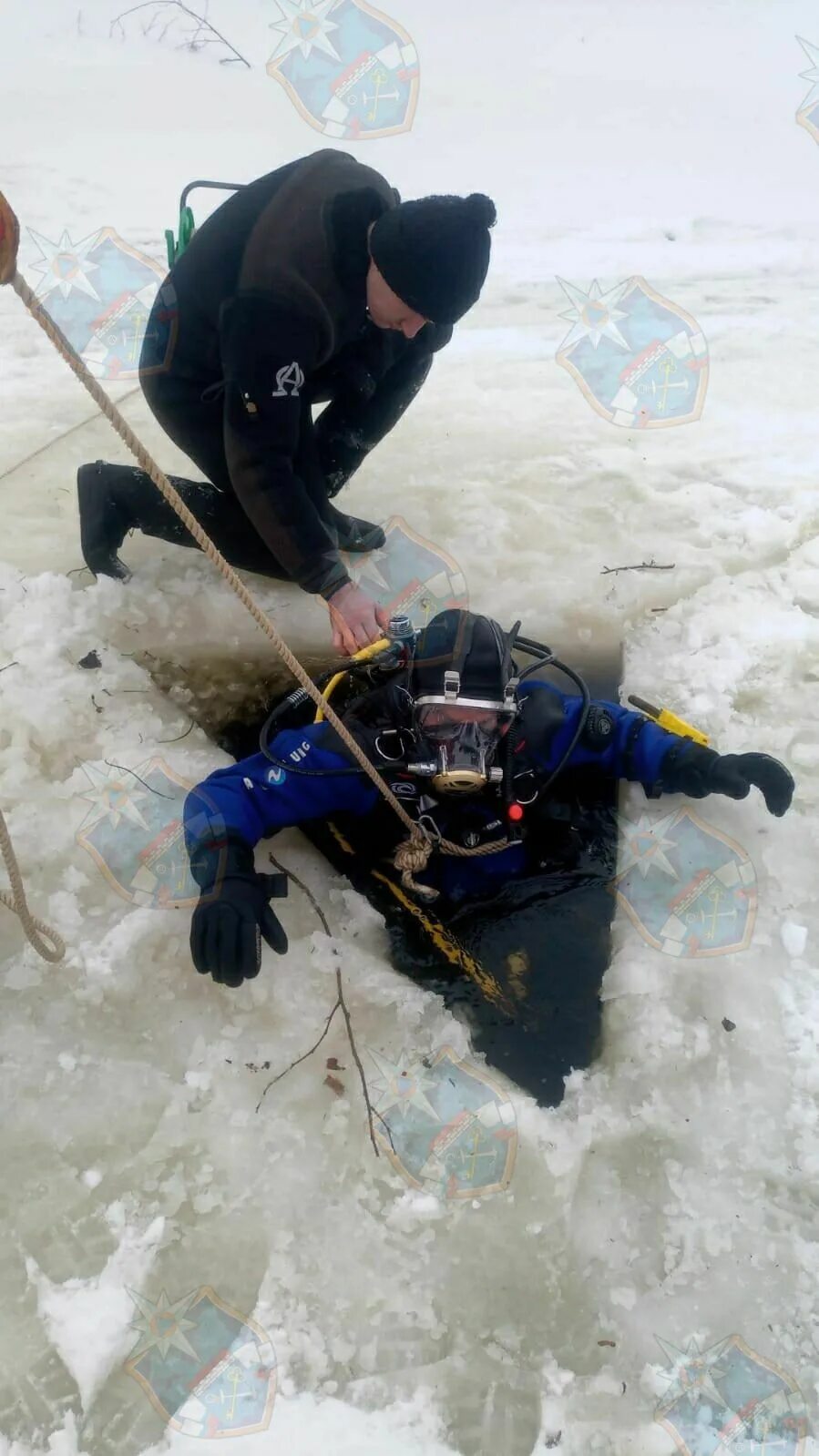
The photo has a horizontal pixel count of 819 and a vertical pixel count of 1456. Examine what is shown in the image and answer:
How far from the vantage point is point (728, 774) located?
2242 mm

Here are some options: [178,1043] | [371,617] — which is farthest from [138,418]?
[178,1043]

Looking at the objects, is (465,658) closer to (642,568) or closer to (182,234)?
(642,568)

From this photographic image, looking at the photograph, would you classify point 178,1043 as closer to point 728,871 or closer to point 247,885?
point 247,885

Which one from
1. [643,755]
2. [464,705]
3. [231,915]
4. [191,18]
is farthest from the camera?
[191,18]

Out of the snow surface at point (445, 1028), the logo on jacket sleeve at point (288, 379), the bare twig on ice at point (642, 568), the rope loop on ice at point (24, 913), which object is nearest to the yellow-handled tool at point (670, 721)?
the snow surface at point (445, 1028)

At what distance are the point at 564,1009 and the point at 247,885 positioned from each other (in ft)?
2.77

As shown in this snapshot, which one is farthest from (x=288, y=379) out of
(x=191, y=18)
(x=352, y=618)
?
(x=191, y=18)

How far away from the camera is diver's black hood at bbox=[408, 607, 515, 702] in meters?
2.18

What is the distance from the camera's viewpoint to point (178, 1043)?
1.92 metres

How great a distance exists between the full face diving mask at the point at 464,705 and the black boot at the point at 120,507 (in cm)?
97

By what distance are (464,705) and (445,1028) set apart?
2.41ft

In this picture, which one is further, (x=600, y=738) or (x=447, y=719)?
(x=600, y=738)

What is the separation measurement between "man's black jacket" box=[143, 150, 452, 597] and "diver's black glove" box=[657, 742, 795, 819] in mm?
976

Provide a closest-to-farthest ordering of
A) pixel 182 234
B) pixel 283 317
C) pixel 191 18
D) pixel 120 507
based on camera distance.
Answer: pixel 283 317 < pixel 182 234 < pixel 120 507 < pixel 191 18
